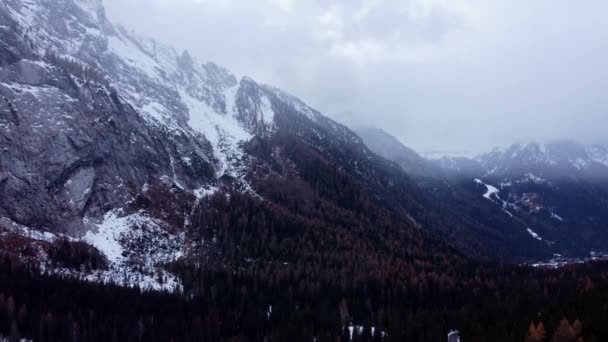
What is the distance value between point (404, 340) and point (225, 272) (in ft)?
245

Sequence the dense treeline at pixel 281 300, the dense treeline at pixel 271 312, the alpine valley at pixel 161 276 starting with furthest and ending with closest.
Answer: the alpine valley at pixel 161 276 < the dense treeline at pixel 281 300 < the dense treeline at pixel 271 312

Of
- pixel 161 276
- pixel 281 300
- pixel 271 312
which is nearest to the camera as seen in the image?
pixel 271 312

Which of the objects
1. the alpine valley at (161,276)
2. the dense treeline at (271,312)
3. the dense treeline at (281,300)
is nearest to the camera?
the dense treeline at (271,312)

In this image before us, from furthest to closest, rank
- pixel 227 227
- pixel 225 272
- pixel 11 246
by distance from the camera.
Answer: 1. pixel 227 227
2. pixel 225 272
3. pixel 11 246

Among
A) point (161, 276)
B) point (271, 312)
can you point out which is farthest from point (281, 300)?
point (161, 276)

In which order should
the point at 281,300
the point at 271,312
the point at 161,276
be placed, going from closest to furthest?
the point at 271,312 < the point at 281,300 < the point at 161,276

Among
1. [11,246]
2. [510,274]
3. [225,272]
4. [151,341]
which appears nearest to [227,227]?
[225,272]

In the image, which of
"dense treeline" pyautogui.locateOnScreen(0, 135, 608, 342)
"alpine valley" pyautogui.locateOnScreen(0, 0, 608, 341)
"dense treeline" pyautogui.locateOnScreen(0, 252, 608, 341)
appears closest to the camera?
"dense treeline" pyautogui.locateOnScreen(0, 252, 608, 341)

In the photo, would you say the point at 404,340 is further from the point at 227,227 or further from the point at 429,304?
the point at 227,227

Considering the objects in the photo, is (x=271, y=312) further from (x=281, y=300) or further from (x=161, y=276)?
(x=161, y=276)

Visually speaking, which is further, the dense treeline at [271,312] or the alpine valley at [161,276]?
the alpine valley at [161,276]

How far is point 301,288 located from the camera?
15888cm

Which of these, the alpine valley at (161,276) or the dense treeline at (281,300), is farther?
the alpine valley at (161,276)

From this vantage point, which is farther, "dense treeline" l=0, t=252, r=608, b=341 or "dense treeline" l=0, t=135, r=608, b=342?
"dense treeline" l=0, t=135, r=608, b=342
